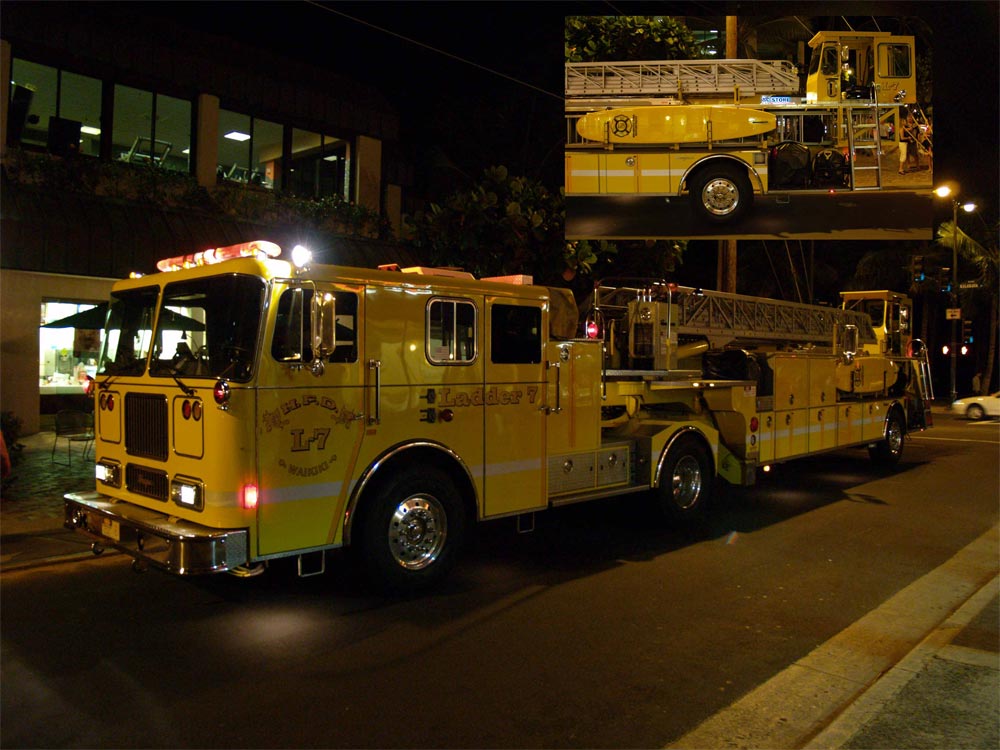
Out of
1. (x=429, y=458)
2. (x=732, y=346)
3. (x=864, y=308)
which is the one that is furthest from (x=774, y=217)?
(x=864, y=308)

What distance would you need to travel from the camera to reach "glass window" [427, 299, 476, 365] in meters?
6.34

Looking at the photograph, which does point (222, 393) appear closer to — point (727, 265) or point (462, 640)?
point (462, 640)

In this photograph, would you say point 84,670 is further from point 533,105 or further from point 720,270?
point 533,105

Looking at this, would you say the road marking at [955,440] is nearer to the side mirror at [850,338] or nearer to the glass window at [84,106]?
the side mirror at [850,338]

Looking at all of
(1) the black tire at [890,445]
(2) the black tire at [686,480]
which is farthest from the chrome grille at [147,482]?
(1) the black tire at [890,445]

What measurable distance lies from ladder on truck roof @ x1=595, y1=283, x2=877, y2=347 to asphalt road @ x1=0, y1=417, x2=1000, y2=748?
2.76 m

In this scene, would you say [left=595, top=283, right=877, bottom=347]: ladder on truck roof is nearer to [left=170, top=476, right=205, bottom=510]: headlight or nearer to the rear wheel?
[left=170, top=476, right=205, bottom=510]: headlight

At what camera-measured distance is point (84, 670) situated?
4.70m

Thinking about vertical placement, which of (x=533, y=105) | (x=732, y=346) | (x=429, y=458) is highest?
(x=533, y=105)

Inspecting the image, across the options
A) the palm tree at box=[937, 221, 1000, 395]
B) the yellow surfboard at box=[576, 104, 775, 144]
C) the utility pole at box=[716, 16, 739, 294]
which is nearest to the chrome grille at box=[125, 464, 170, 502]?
the yellow surfboard at box=[576, 104, 775, 144]

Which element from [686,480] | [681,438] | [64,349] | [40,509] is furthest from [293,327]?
[64,349]

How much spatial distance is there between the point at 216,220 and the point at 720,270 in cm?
1052

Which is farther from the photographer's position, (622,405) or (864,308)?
(864,308)

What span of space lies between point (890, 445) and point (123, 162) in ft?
52.3
